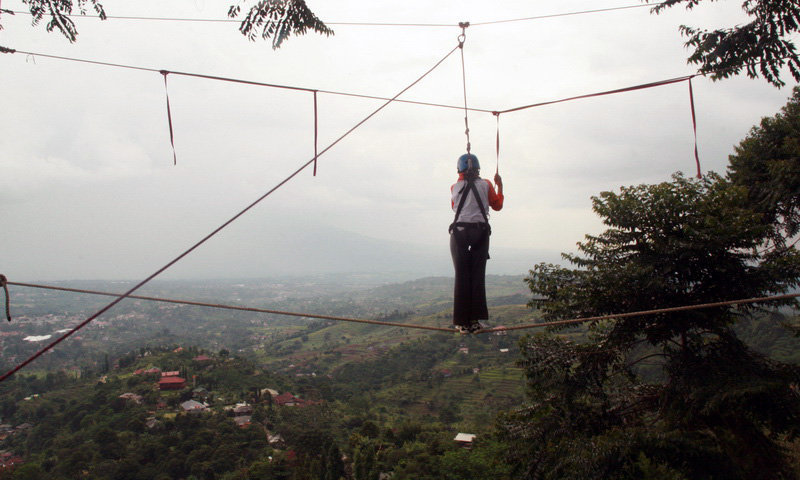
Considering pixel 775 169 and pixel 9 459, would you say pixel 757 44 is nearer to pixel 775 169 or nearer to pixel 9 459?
pixel 775 169

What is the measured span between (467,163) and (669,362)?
8.85 meters

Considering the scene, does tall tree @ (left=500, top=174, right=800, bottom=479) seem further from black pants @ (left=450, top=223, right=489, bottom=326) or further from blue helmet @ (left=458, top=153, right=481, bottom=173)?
blue helmet @ (left=458, top=153, right=481, bottom=173)

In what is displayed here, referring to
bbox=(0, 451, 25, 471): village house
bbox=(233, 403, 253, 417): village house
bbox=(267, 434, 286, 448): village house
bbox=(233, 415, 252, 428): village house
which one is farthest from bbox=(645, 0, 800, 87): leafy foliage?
bbox=(0, 451, 25, 471): village house

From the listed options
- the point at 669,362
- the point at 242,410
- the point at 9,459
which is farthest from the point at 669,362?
the point at 9,459

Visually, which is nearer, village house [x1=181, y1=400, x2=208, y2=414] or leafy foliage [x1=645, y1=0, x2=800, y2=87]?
leafy foliage [x1=645, y1=0, x2=800, y2=87]

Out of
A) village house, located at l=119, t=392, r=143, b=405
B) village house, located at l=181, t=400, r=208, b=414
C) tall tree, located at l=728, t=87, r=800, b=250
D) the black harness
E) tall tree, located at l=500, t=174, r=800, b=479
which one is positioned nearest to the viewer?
the black harness

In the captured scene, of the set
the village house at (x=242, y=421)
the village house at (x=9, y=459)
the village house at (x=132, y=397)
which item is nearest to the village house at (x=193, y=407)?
the village house at (x=242, y=421)

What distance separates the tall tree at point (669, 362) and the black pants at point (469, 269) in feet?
18.5

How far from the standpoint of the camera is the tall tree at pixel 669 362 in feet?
26.5

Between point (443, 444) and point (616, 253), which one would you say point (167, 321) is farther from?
point (616, 253)

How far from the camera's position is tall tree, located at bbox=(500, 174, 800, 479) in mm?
8086

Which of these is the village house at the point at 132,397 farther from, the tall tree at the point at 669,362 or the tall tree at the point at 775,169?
the tall tree at the point at 775,169

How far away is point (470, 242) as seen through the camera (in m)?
4.25

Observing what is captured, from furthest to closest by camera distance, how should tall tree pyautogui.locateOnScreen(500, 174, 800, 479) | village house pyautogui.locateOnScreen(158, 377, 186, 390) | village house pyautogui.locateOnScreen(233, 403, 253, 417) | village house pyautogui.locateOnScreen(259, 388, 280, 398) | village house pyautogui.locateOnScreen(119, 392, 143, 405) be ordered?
village house pyautogui.locateOnScreen(158, 377, 186, 390), village house pyautogui.locateOnScreen(259, 388, 280, 398), village house pyautogui.locateOnScreen(119, 392, 143, 405), village house pyautogui.locateOnScreen(233, 403, 253, 417), tall tree pyautogui.locateOnScreen(500, 174, 800, 479)
